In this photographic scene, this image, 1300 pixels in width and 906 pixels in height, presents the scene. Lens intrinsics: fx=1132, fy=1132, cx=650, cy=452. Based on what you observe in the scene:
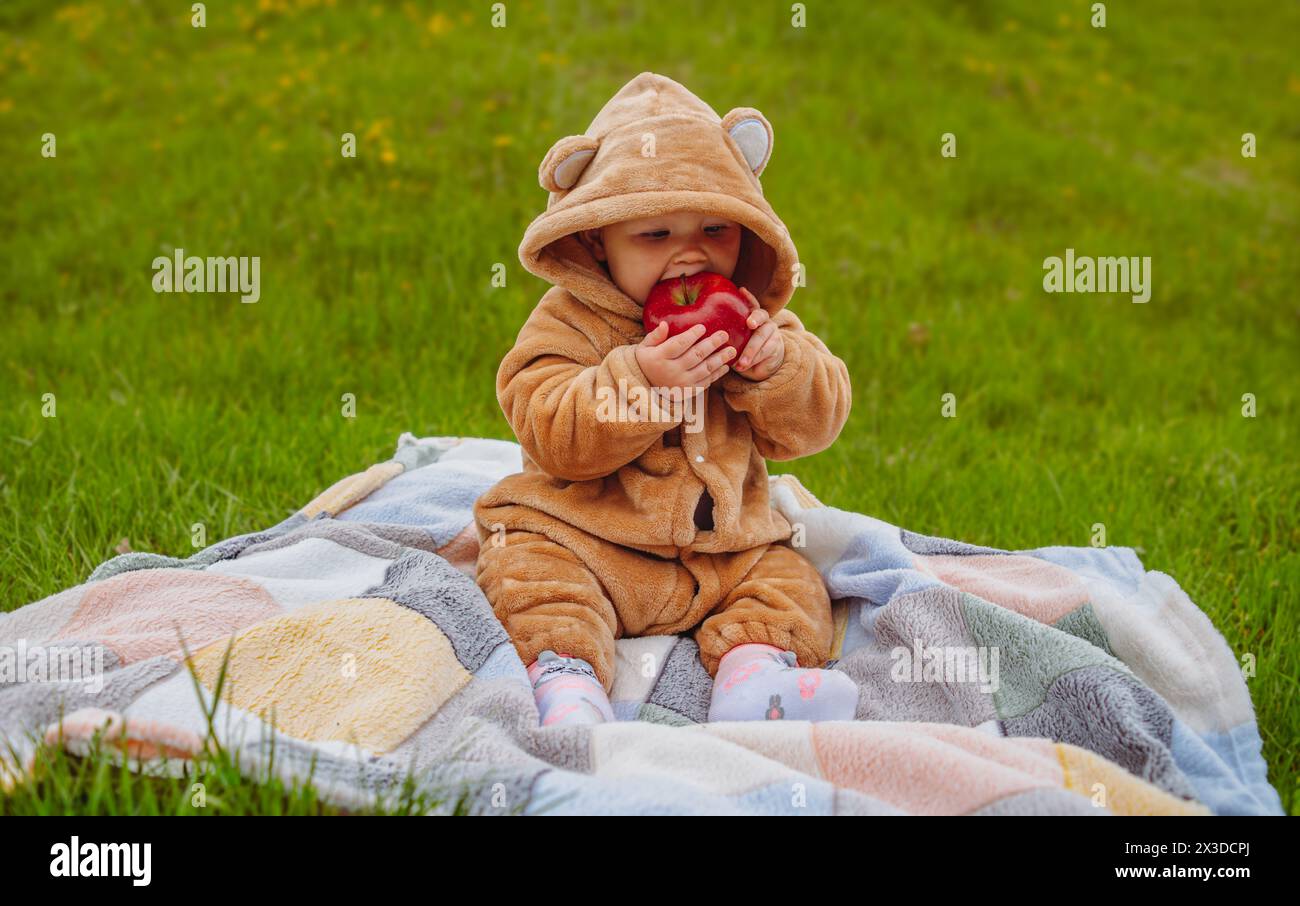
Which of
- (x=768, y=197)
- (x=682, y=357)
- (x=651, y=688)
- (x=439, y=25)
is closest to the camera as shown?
(x=682, y=357)

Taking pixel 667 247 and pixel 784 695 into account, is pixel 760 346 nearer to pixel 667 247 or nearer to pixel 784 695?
pixel 667 247

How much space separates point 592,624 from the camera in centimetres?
249

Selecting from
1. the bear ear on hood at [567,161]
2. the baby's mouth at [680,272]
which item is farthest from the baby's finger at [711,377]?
the bear ear on hood at [567,161]

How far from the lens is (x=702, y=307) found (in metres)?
2.43

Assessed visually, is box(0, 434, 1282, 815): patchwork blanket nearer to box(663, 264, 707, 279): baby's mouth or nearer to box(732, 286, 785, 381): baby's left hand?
box(732, 286, 785, 381): baby's left hand

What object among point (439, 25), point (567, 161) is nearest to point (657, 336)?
point (567, 161)

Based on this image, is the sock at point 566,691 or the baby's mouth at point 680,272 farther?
the baby's mouth at point 680,272

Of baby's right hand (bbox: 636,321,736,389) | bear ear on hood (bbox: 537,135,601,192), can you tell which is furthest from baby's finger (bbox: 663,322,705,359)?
bear ear on hood (bbox: 537,135,601,192)

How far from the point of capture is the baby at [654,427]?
2.43 metres

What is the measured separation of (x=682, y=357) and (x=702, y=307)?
0.13 metres

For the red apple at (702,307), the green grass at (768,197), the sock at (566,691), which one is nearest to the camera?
the sock at (566,691)

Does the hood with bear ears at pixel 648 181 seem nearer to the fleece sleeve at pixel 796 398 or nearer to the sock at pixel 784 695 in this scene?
the fleece sleeve at pixel 796 398

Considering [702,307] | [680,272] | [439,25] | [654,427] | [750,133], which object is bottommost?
[654,427]

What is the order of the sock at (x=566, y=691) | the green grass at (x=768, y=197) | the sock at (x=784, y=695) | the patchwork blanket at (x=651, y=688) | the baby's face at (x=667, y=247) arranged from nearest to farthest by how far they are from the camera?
1. the patchwork blanket at (x=651, y=688)
2. the sock at (x=566, y=691)
3. the sock at (x=784, y=695)
4. the baby's face at (x=667, y=247)
5. the green grass at (x=768, y=197)
